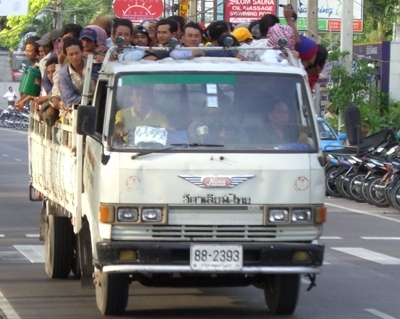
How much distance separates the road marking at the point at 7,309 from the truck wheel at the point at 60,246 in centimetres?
112

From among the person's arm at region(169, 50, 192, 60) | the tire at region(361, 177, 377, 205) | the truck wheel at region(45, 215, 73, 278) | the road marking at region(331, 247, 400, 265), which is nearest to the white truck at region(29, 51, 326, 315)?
the person's arm at region(169, 50, 192, 60)

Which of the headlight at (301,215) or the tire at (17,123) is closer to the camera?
the headlight at (301,215)

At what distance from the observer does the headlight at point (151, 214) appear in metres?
7.95

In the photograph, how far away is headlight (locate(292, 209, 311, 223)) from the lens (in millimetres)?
8102

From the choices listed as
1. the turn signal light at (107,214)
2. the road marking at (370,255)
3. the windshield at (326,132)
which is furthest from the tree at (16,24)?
the turn signal light at (107,214)

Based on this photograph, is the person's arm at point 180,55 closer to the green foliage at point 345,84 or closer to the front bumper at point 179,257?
the front bumper at point 179,257

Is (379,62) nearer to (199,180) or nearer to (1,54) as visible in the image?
(199,180)

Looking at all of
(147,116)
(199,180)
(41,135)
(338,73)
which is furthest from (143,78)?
(338,73)

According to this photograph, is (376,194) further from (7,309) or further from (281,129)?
(7,309)

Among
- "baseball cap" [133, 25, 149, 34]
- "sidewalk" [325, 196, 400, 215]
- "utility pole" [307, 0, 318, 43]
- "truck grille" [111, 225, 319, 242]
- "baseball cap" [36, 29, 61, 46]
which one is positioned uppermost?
"utility pole" [307, 0, 318, 43]

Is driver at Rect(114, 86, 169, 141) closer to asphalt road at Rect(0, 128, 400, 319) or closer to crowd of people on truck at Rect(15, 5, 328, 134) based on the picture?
crowd of people on truck at Rect(15, 5, 328, 134)

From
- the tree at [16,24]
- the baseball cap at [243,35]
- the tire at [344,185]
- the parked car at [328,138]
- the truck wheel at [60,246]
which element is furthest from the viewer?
the tree at [16,24]

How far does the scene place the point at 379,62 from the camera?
108 feet

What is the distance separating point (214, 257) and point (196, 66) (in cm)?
159
